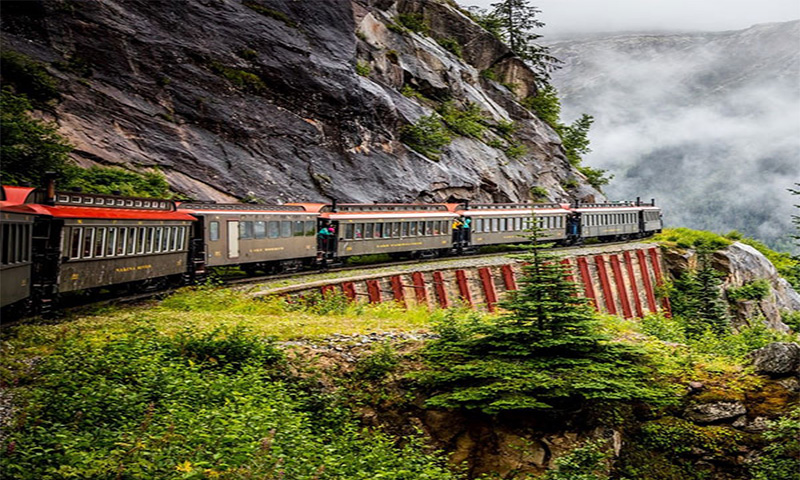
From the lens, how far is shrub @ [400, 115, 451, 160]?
162 ft

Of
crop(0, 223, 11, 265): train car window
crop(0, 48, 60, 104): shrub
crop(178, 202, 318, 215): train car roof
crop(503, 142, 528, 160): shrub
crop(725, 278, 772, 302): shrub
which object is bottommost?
crop(725, 278, 772, 302): shrub

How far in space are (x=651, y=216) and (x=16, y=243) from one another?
51335mm

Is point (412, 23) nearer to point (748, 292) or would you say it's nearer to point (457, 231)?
point (457, 231)

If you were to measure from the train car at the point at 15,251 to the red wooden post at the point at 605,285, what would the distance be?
3097 centimetres

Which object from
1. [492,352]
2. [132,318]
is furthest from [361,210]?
[492,352]

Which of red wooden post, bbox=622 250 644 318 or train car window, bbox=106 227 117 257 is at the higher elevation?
train car window, bbox=106 227 117 257

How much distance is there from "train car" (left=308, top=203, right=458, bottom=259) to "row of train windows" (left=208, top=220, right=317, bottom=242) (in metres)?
1.25

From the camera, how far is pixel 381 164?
148 ft

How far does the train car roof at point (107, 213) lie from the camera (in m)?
14.7

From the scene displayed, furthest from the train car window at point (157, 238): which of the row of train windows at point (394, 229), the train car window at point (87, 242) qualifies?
the row of train windows at point (394, 229)

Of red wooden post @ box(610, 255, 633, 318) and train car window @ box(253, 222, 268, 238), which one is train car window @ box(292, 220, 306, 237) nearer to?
train car window @ box(253, 222, 268, 238)

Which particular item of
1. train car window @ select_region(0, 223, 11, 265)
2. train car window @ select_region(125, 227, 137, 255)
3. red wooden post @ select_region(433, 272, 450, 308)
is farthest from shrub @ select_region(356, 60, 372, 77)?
train car window @ select_region(0, 223, 11, 265)

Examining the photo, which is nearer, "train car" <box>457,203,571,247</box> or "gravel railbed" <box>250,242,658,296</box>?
"gravel railbed" <box>250,242,658,296</box>

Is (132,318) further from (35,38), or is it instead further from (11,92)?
(35,38)
